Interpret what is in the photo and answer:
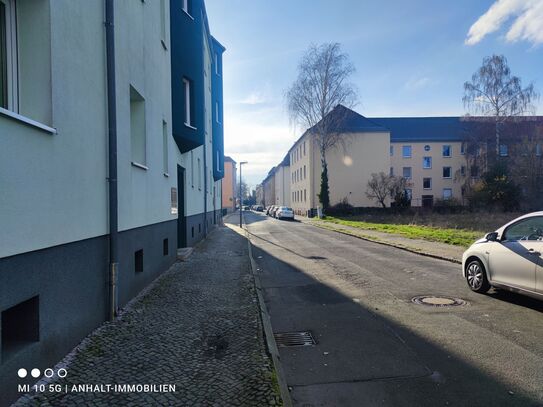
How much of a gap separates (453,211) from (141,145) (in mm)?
38180

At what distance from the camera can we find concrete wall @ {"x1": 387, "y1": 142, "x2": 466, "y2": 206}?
60.8 m

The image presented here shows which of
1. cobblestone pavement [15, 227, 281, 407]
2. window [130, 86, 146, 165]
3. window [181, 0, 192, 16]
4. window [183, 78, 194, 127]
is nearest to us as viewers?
cobblestone pavement [15, 227, 281, 407]

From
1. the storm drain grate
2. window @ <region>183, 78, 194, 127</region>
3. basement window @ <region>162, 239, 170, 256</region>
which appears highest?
window @ <region>183, 78, 194, 127</region>

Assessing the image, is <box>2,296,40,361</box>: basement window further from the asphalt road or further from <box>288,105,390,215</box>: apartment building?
<box>288,105,390,215</box>: apartment building

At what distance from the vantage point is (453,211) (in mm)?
40594

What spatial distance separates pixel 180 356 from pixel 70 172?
2.45m

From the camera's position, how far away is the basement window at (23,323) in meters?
3.93

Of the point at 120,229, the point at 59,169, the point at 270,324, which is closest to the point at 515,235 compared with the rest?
the point at 270,324

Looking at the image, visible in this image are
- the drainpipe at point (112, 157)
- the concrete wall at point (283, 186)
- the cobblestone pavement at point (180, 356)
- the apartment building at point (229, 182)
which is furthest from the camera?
the apartment building at point (229, 182)

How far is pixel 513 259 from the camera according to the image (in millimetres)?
6871

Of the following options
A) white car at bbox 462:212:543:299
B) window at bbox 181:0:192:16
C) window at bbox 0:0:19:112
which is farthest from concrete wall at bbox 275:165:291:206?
window at bbox 0:0:19:112

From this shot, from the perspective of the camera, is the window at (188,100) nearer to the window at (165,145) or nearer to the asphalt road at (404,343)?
the window at (165,145)

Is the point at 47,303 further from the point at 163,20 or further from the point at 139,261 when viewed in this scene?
the point at 163,20

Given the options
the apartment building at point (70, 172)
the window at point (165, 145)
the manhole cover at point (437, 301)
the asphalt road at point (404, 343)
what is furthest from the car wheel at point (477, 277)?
the window at point (165, 145)
